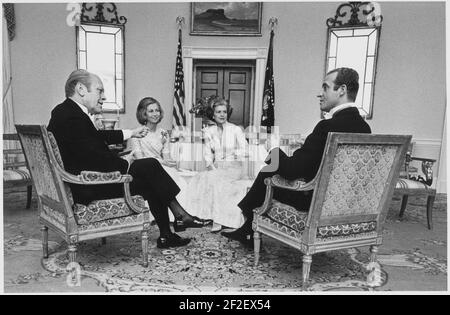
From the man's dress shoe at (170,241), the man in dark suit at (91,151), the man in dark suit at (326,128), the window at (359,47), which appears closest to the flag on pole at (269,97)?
the window at (359,47)

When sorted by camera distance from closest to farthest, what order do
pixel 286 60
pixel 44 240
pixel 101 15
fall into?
1. pixel 44 240
2. pixel 101 15
3. pixel 286 60

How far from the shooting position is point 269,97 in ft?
19.8

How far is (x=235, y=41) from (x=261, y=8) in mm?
728

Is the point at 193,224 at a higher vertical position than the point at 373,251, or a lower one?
lower

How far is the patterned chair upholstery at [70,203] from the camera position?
2111mm

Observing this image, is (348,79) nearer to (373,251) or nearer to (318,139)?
(318,139)

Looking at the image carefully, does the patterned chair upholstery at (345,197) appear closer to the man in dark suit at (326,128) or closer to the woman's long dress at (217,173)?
the man in dark suit at (326,128)

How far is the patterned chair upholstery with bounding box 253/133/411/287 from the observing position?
1933mm

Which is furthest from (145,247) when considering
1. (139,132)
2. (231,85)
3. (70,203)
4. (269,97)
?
(231,85)

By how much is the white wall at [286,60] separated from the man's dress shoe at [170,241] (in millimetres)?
3804

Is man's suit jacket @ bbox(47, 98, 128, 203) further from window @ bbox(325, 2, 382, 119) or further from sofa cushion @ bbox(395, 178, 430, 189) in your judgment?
window @ bbox(325, 2, 382, 119)

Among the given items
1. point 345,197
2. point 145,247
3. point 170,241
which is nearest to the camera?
point 345,197

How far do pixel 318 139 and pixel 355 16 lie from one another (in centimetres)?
481

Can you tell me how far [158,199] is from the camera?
2695 millimetres
